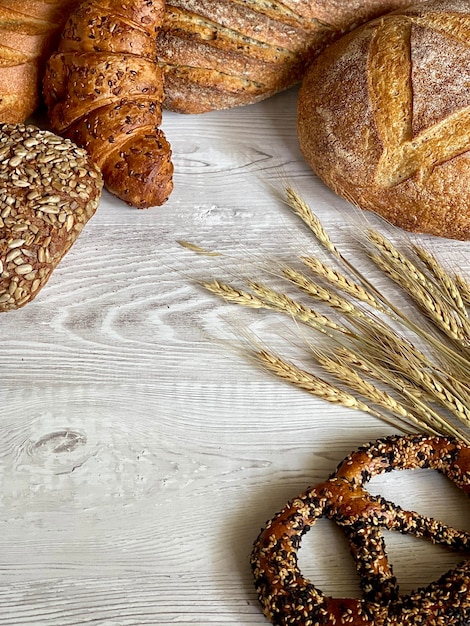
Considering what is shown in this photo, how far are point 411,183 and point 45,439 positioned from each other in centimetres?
114

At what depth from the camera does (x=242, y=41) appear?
195 cm

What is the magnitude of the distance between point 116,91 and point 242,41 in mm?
393

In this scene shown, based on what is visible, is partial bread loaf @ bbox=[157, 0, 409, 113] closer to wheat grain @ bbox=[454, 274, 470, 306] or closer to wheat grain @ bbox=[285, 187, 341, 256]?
wheat grain @ bbox=[285, 187, 341, 256]

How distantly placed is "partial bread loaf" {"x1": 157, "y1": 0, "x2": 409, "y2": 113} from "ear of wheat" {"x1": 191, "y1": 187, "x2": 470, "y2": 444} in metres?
0.42

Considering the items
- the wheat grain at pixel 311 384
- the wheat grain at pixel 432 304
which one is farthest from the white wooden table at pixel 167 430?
the wheat grain at pixel 432 304

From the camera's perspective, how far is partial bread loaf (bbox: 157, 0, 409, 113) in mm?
1927

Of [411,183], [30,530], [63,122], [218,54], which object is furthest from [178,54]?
[30,530]

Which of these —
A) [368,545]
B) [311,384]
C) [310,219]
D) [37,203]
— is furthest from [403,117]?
[368,545]

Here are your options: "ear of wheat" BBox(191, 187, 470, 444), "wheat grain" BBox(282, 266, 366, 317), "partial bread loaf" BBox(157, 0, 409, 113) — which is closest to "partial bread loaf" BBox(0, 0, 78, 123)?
"partial bread loaf" BBox(157, 0, 409, 113)

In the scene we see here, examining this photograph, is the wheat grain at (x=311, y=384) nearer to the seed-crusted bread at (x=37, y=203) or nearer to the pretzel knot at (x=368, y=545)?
the pretzel knot at (x=368, y=545)

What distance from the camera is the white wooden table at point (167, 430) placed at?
162 centimetres

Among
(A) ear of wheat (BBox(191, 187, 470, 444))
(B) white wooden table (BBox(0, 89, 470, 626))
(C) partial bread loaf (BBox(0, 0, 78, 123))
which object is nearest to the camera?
(B) white wooden table (BBox(0, 89, 470, 626))

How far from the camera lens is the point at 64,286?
191 cm

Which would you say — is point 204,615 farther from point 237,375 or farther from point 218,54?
point 218,54
